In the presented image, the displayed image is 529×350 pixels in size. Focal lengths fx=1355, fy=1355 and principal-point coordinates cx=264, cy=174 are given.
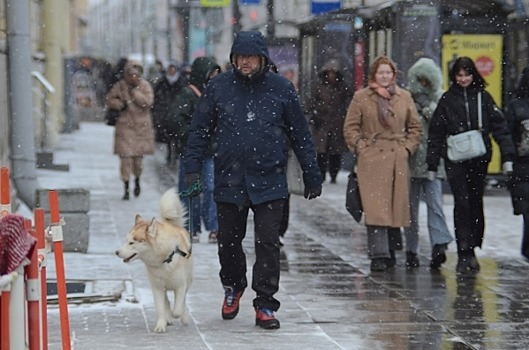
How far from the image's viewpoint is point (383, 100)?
1107 cm

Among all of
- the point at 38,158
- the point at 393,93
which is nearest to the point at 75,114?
the point at 38,158

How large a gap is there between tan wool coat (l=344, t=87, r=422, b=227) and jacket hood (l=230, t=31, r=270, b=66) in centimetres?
271

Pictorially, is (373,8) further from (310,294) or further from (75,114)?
(75,114)

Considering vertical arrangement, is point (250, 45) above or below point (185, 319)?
above

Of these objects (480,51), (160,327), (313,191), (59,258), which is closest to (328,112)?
(480,51)

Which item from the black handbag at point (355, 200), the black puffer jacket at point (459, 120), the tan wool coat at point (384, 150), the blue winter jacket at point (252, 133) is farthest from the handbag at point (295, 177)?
the blue winter jacket at point (252, 133)

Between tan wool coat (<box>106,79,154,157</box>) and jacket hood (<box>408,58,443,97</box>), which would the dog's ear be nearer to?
jacket hood (<box>408,58,443,97</box>)

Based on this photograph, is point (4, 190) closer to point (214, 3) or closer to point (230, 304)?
point (230, 304)

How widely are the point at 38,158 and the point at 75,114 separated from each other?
585 inches

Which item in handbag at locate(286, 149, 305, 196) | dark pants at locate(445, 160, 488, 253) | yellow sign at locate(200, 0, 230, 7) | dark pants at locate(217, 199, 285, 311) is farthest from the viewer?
yellow sign at locate(200, 0, 230, 7)

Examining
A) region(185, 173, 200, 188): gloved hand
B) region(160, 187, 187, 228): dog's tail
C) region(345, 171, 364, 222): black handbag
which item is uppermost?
region(185, 173, 200, 188): gloved hand

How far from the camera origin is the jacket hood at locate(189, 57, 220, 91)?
12484 millimetres

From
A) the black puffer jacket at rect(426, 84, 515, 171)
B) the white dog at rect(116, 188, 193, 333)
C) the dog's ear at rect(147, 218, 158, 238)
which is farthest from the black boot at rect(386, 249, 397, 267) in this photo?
the dog's ear at rect(147, 218, 158, 238)

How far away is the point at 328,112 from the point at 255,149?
1087 centimetres
